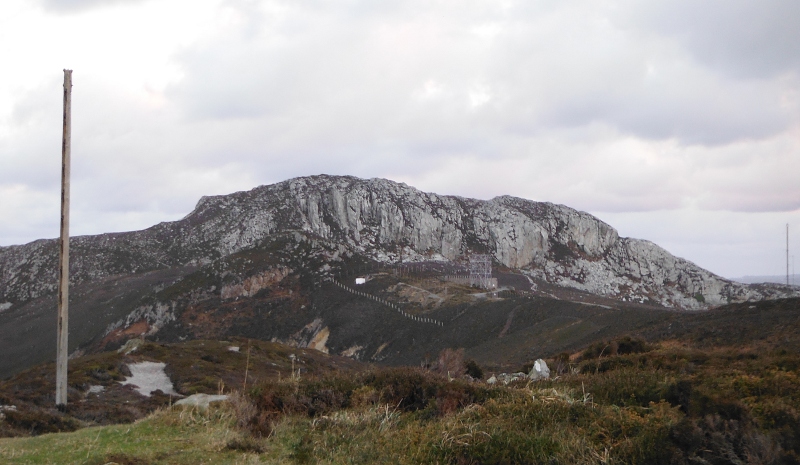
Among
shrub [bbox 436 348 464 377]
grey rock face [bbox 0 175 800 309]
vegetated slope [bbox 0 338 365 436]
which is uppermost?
grey rock face [bbox 0 175 800 309]

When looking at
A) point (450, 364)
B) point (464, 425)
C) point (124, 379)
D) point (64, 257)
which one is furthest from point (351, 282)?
point (464, 425)

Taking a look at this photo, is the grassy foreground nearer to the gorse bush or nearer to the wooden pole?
the gorse bush

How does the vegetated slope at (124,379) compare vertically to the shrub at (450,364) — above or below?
below

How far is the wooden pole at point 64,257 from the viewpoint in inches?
661

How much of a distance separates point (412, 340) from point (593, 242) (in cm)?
11618

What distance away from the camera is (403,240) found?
157125 mm

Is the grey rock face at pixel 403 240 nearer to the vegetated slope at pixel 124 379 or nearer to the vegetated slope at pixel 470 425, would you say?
the vegetated slope at pixel 124 379

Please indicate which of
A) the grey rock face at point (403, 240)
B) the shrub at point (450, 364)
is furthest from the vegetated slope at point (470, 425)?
the grey rock face at point (403, 240)

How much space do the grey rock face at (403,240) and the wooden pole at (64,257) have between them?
378 feet

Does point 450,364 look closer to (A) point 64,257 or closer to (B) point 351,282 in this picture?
(A) point 64,257

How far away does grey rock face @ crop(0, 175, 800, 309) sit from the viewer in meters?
132

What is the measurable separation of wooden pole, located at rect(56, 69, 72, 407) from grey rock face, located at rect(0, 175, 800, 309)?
378 feet

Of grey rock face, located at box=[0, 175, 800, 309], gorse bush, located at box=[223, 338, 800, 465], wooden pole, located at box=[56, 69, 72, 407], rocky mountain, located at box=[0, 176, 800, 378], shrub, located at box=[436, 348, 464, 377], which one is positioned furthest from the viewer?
grey rock face, located at box=[0, 175, 800, 309]

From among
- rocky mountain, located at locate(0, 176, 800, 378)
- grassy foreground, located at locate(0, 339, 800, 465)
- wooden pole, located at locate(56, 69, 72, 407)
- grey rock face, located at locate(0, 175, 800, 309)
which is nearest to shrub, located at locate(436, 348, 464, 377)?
grassy foreground, located at locate(0, 339, 800, 465)
